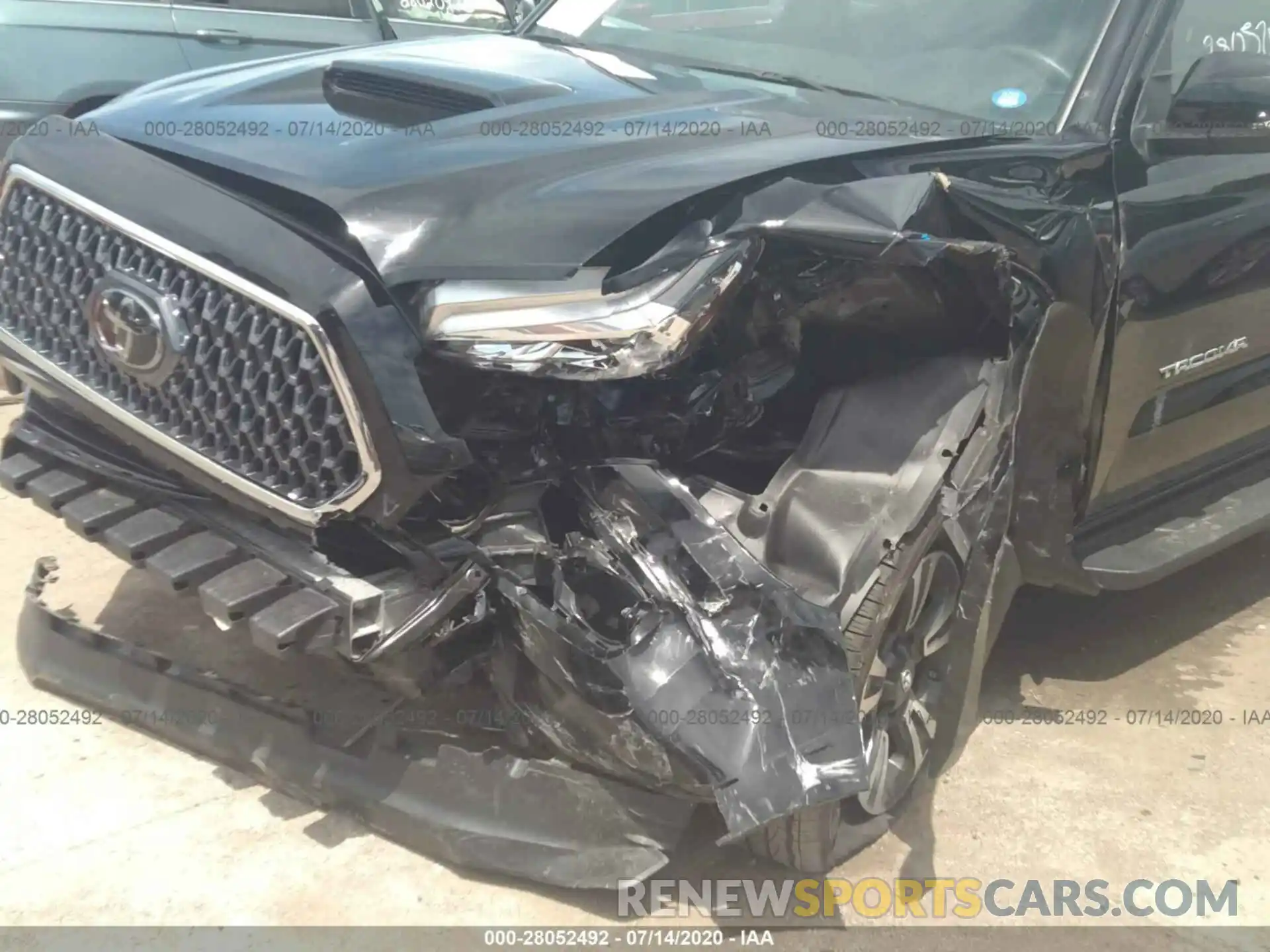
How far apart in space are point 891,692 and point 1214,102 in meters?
1.59

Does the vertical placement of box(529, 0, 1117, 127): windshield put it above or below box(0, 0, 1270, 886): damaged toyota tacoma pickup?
above

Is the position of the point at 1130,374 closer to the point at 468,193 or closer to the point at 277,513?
the point at 468,193

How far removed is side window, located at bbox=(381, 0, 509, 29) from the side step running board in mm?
3567

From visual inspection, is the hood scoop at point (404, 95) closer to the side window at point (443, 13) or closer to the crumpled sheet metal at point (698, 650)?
the crumpled sheet metal at point (698, 650)

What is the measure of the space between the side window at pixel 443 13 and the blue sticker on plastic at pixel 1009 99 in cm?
304

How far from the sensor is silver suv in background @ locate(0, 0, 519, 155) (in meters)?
4.86

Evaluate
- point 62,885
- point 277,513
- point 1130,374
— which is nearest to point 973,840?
point 1130,374

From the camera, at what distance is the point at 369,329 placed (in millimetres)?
1901

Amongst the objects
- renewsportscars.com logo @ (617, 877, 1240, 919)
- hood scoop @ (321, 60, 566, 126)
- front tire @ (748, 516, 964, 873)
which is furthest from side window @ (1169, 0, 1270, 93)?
renewsportscars.com logo @ (617, 877, 1240, 919)

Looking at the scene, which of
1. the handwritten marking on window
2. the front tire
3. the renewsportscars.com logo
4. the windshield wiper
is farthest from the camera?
the handwritten marking on window

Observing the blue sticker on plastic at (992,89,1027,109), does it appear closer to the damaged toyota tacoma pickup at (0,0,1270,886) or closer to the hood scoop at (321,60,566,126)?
the damaged toyota tacoma pickup at (0,0,1270,886)

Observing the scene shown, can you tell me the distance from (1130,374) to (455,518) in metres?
1.65

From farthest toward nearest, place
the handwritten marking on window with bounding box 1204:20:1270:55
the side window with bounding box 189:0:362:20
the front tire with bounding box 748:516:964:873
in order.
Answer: the side window with bounding box 189:0:362:20 → the handwritten marking on window with bounding box 1204:20:1270:55 → the front tire with bounding box 748:516:964:873

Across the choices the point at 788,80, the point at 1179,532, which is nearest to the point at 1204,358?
the point at 1179,532
